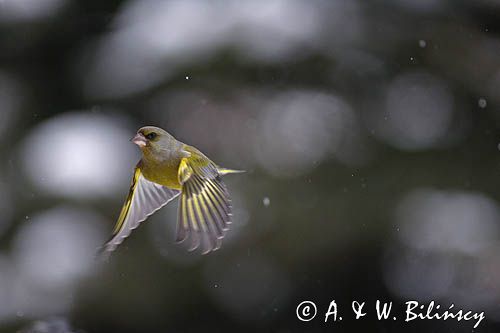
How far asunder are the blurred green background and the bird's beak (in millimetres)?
1485

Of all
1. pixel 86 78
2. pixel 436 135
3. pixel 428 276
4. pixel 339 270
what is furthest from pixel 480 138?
pixel 86 78

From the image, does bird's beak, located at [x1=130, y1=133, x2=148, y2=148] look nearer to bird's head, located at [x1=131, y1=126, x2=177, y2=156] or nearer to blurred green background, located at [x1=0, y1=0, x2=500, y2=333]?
bird's head, located at [x1=131, y1=126, x2=177, y2=156]

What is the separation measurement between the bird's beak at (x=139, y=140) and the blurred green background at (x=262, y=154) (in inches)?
58.4

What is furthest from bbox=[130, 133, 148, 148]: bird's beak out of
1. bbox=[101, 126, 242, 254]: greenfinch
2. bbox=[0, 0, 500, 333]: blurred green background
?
bbox=[0, 0, 500, 333]: blurred green background

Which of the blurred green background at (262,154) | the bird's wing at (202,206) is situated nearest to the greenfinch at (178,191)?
the bird's wing at (202,206)

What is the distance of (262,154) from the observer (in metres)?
2.71

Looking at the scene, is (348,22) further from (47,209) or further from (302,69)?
(47,209)

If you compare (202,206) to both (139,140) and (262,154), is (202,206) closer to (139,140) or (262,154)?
(139,140)

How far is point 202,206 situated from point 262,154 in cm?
195

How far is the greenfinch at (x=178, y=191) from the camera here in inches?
27.2

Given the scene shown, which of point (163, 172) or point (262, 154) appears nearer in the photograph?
point (163, 172)

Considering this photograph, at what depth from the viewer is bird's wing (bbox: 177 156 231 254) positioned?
0.66 meters

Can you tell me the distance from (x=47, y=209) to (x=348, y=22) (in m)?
1.30

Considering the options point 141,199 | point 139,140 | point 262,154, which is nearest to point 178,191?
point 141,199
